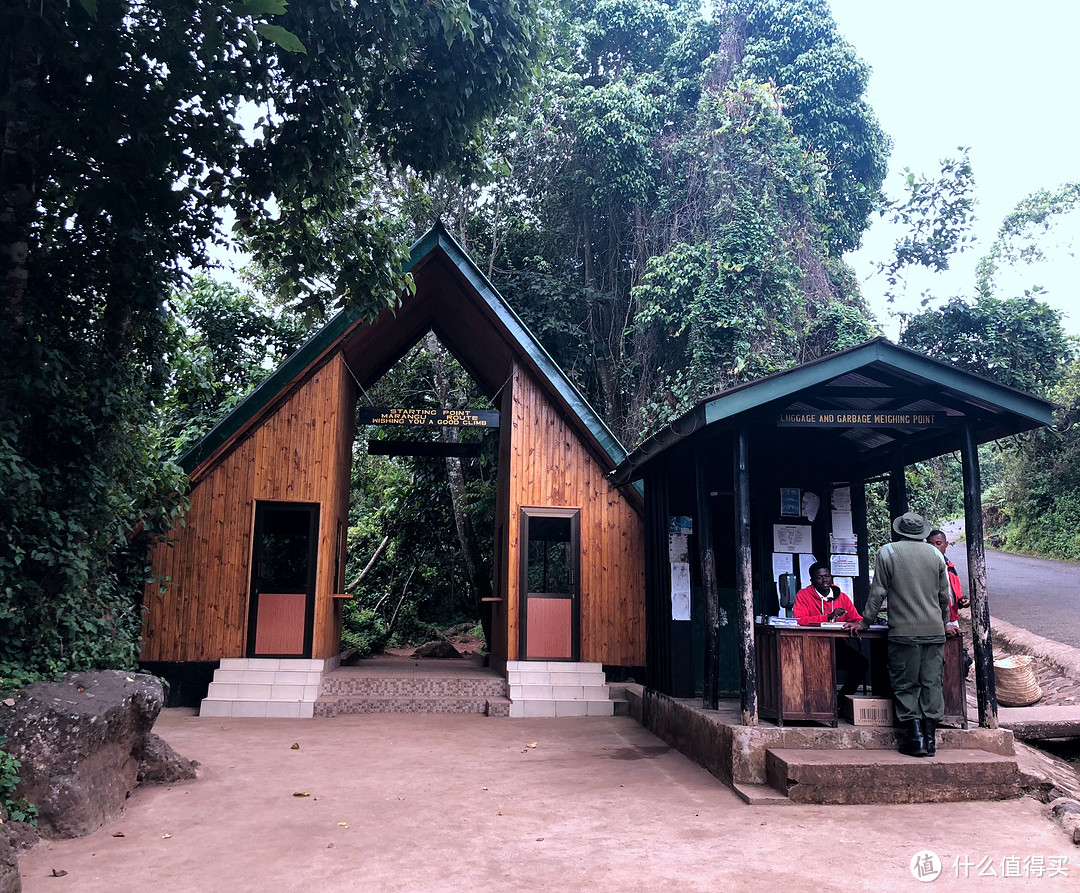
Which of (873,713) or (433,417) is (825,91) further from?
(873,713)

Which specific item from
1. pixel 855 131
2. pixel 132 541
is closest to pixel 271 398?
pixel 132 541

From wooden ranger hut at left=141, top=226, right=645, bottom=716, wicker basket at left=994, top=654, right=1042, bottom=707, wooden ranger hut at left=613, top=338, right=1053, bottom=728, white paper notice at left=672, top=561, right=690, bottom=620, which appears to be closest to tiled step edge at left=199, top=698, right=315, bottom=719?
wooden ranger hut at left=141, top=226, right=645, bottom=716

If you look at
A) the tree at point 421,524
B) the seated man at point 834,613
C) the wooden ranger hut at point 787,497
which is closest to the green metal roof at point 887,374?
the wooden ranger hut at point 787,497

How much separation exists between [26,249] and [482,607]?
11.3 meters

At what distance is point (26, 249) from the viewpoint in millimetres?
5949

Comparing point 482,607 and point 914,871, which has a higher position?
point 482,607

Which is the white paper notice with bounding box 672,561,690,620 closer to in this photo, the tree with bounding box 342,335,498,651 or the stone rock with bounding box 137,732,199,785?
the stone rock with bounding box 137,732,199,785

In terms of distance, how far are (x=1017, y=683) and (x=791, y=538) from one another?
10.7 feet

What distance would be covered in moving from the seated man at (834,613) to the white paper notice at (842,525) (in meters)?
1.51

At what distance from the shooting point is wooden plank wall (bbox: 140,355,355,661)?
1048 cm

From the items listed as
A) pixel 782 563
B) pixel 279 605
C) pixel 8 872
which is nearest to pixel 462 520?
pixel 279 605

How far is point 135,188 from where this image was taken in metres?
6.47

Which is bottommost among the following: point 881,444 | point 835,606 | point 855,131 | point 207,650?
point 207,650

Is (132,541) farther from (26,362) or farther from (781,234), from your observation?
(781,234)
